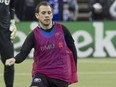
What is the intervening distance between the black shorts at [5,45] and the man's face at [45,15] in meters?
1.91

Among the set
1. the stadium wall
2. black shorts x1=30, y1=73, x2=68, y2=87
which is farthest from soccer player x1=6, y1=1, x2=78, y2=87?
the stadium wall

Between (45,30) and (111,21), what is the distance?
10.5 metres

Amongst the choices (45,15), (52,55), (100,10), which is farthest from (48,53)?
(100,10)

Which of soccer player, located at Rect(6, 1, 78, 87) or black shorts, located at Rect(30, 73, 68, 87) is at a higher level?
soccer player, located at Rect(6, 1, 78, 87)

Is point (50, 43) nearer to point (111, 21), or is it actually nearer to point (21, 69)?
point (21, 69)

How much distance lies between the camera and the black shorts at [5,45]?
10117 millimetres

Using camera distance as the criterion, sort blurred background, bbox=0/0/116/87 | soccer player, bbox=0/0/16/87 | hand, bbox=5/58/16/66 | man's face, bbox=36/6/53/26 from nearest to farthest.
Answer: hand, bbox=5/58/16/66, man's face, bbox=36/6/53/26, soccer player, bbox=0/0/16/87, blurred background, bbox=0/0/116/87

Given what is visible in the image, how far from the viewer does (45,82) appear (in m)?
8.36

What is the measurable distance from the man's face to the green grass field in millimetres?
4417

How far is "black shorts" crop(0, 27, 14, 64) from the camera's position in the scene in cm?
1012

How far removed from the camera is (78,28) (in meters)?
18.7

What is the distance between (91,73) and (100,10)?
5358 millimetres

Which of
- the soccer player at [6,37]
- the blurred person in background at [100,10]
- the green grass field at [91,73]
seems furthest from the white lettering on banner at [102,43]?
the soccer player at [6,37]

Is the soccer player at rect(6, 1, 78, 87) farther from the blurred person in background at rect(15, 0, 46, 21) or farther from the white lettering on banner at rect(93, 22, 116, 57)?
the blurred person in background at rect(15, 0, 46, 21)
